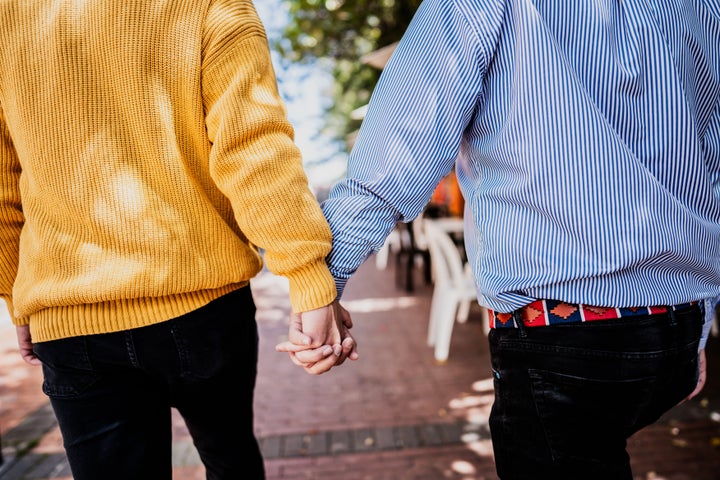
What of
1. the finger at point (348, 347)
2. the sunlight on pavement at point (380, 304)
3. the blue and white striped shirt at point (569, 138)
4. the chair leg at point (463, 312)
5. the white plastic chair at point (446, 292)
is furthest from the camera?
the sunlight on pavement at point (380, 304)

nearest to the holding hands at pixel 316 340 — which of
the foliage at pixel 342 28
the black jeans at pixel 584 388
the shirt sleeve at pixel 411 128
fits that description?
the shirt sleeve at pixel 411 128

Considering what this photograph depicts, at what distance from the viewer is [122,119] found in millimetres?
1330

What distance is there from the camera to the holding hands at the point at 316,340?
1.41 metres

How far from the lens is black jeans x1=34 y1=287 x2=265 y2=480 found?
1393 mm

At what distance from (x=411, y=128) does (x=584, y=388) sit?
0.74 meters

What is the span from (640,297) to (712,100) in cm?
56

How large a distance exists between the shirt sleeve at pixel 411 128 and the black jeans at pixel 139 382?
0.37m

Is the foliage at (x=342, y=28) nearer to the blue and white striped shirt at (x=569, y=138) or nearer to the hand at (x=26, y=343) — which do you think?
the blue and white striped shirt at (x=569, y=138)

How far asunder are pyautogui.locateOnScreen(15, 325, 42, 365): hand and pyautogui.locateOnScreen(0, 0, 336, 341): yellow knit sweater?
324mm

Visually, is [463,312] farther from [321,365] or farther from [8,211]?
[8,211]

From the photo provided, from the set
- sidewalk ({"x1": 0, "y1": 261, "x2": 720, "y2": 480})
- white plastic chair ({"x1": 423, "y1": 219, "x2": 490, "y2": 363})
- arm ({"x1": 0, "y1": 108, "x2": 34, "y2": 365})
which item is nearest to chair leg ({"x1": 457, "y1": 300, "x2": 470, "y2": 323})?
sidewalk ({"x1": 0, "y1": 261, "x2": 720, "y2": 480})

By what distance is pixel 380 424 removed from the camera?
144 inches

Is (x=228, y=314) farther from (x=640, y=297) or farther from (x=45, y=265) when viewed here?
(x=640, y=297)

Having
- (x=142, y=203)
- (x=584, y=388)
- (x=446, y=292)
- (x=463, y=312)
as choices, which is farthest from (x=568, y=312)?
(x=463, y=312)
